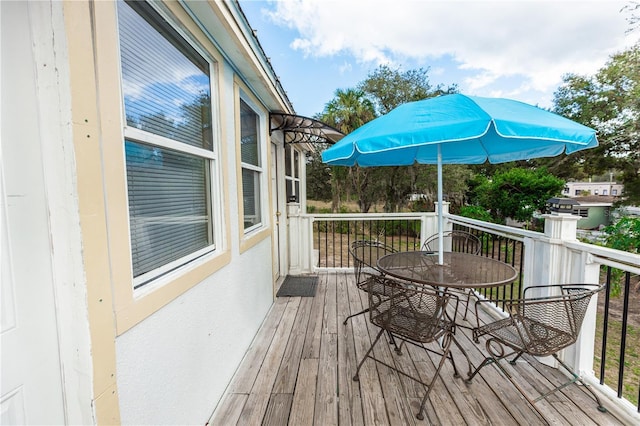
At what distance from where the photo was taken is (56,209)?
0.84 m

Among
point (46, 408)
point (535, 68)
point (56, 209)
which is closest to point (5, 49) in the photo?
point (56, 209)

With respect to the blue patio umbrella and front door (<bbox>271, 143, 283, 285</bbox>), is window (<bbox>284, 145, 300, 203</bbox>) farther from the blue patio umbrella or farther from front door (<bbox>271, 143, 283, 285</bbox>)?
the blue patio umbrella

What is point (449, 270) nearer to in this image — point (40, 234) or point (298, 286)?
point (298, 286)

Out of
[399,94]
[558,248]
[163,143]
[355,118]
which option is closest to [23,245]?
[163,143]

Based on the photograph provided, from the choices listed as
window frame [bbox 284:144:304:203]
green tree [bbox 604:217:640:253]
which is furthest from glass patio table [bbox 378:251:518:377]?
green tree [bbox 604:217:640:253]

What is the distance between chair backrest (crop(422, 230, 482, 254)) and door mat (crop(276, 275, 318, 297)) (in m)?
1.77

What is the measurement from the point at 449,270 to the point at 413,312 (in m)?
0.66

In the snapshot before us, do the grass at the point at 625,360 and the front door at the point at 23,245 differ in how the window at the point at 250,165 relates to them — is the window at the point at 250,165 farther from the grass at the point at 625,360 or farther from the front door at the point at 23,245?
the grass at the point at 625,360

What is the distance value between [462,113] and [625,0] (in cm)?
932

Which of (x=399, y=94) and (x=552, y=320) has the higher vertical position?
(x=399, y=94)

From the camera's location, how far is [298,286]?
4242 millimetres

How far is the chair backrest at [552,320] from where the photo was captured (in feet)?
5.60

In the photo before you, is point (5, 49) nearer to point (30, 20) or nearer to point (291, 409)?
point (30, 20)

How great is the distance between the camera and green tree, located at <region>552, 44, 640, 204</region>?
973 centimetres
